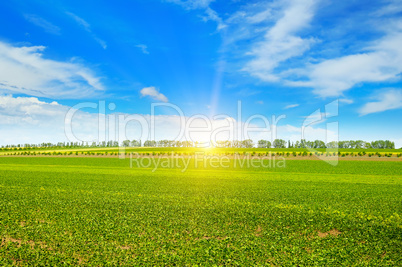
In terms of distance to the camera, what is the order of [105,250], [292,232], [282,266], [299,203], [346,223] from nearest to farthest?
[282,266]
[105,250]
[292,232]
[346,223]
[299,203]

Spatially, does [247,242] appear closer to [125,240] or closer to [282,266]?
[282,266]

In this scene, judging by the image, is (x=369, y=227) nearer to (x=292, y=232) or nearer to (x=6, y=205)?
(x=292, y=232)

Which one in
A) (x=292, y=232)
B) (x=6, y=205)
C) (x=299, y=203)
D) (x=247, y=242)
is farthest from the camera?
(x=299, y=203)

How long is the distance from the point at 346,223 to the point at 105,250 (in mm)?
14655

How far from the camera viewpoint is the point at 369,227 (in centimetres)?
1497

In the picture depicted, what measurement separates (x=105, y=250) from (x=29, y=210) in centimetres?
1041

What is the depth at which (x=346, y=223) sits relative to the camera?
15.8 metres

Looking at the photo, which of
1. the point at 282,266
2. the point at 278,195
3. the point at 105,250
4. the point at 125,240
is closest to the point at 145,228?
the point at 125,240

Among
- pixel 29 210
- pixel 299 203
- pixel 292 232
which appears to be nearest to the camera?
pixel 292 232

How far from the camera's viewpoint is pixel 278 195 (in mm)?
23891

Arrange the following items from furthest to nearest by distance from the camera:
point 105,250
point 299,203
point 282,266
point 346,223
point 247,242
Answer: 1. point 299,203
2. point 346,223
3. point 247,242
4. point 105,250
5. point 282,266

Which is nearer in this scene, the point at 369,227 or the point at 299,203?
the point at 369,227

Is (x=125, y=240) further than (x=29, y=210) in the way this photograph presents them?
No

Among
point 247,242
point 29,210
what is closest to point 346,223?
point 247,242
